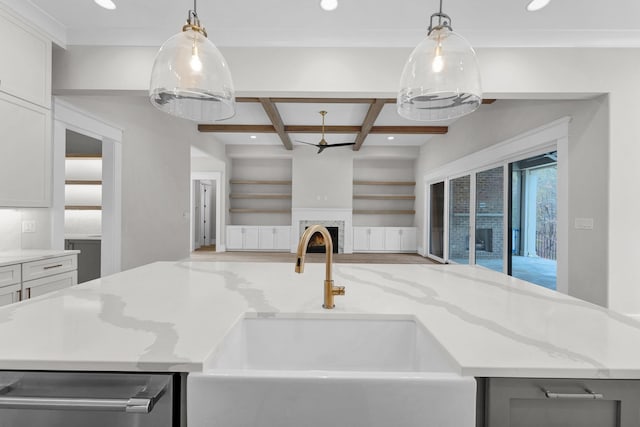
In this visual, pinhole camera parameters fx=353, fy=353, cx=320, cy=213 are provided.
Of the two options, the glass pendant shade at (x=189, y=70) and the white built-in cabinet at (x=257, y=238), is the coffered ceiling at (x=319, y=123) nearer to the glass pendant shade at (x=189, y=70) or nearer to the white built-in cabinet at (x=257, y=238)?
the white built-in cabinet at (x=257, y=238)

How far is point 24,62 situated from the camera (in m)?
2.82

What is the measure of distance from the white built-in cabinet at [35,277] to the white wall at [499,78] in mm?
1637

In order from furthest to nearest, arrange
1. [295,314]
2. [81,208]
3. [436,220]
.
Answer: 1. [436,220]
2. [81,208]
3. [295,314]

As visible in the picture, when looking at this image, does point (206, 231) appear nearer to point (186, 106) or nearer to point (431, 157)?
point (431, 157)

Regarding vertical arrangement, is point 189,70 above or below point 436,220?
above

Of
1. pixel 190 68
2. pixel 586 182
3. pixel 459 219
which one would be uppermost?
pixel 190 68

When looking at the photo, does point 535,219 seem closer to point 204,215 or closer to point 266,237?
point 266,237

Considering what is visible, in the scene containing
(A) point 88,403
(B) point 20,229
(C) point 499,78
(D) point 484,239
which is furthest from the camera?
(D) point 484,239

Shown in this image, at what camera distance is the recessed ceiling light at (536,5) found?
2.70 meters

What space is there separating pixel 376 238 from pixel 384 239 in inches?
8.0

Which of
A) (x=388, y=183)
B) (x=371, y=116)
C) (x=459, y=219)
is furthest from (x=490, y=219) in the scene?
(x=388, y=183)

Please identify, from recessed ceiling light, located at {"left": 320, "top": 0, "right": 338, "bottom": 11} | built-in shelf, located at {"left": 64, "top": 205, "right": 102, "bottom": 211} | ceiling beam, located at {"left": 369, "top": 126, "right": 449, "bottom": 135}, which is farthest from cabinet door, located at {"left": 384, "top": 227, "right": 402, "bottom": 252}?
recessed ceiling light, located at {"left": 320, "top": 0, "right": 338, "bottom": 11}

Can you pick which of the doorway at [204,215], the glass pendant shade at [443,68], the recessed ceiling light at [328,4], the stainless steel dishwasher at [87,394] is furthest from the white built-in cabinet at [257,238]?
the stainless steel dishwasher at [87,394]

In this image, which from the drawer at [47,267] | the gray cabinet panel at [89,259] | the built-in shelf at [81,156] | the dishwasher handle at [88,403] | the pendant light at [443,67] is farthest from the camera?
the built-in shelf at [81,156]
